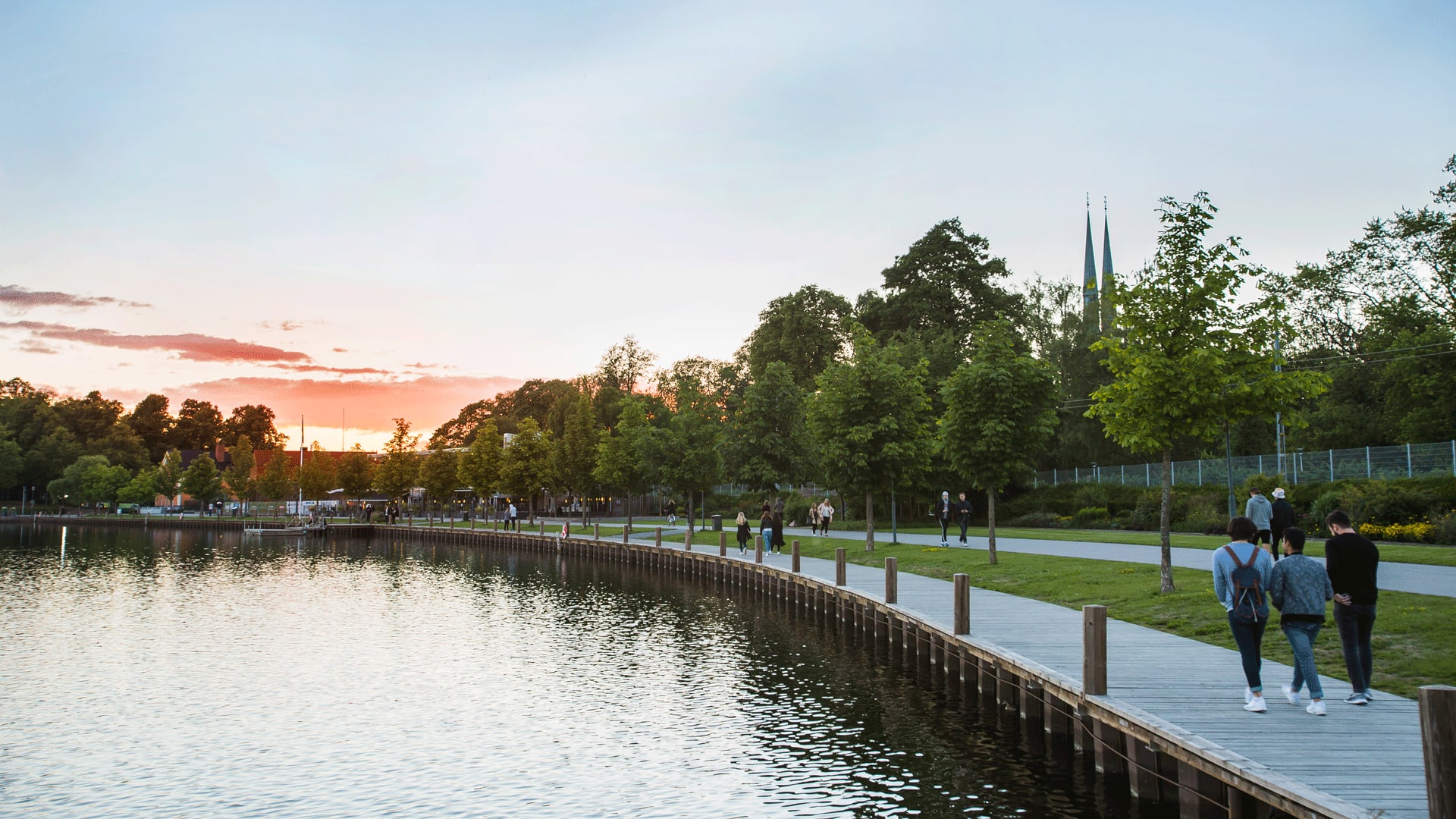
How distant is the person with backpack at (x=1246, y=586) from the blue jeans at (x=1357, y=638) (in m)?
0.78

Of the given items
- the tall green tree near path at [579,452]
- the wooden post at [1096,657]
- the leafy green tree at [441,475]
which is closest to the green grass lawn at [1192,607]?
the wooden post at [1096,657]

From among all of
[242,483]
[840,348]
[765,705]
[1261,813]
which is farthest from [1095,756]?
[242,483]

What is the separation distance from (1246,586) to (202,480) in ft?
393

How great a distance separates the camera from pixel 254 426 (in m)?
171

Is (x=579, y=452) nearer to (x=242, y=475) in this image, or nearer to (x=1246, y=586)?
(x=1246, y=586)

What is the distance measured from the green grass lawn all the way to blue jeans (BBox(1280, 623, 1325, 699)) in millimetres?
1553

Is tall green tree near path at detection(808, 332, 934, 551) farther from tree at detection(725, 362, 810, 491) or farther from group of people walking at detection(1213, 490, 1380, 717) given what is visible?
group of people walking at detection(1213, 490, 1380, 717)

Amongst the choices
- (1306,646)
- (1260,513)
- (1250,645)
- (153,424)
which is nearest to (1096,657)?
(1250,645)

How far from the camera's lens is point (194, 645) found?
25234 mm

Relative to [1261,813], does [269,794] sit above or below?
below

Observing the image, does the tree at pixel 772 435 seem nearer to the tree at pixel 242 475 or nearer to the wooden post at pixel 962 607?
the wooden post at pixel 962 607

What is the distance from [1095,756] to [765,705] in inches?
249

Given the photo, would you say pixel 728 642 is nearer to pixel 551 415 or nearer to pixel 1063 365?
pixel 1063 365

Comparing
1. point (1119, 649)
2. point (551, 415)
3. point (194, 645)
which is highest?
point (551, 415)
